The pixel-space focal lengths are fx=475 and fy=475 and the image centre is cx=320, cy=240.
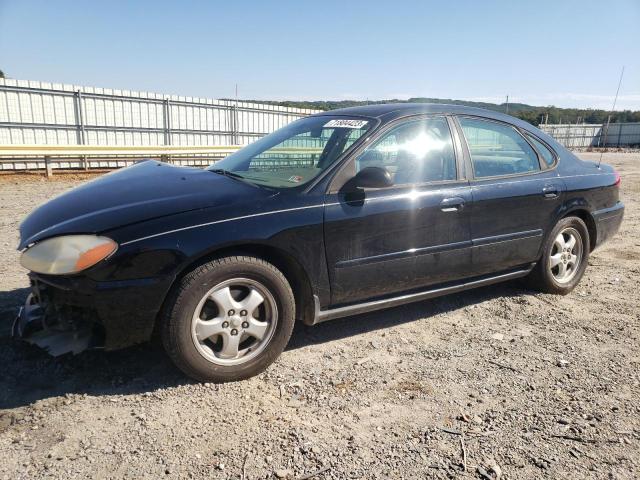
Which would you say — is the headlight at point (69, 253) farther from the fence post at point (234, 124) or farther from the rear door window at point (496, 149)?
Result: the fence post at point (234, 124)

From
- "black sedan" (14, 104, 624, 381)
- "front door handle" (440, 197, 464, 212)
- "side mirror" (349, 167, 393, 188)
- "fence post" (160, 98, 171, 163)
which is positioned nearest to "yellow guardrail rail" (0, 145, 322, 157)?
"fence post" (160, 98, 171, 163)

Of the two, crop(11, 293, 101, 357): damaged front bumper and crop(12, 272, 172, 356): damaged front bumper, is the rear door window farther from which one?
crop(11, 293, 101, 357): damaged front bumper

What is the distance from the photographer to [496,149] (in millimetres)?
4031

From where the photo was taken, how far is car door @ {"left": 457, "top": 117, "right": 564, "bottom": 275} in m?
3.74

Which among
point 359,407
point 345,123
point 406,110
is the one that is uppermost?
point 406,110

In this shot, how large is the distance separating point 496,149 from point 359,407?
2553 mm

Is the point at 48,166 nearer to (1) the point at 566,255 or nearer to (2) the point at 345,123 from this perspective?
(2) the point at 345,123

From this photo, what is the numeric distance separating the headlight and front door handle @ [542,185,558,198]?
344 centimetres

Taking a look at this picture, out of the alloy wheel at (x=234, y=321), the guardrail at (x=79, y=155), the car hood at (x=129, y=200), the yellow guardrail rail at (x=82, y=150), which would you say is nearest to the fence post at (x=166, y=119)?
the guardrail at (x=79, y=155)

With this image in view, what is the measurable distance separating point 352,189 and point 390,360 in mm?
1164

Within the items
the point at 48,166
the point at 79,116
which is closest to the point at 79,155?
the point at 48,166

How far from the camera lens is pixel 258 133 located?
22266 mm

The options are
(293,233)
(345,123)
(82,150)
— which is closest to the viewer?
(293,233)

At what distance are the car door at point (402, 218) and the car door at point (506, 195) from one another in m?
0.16
